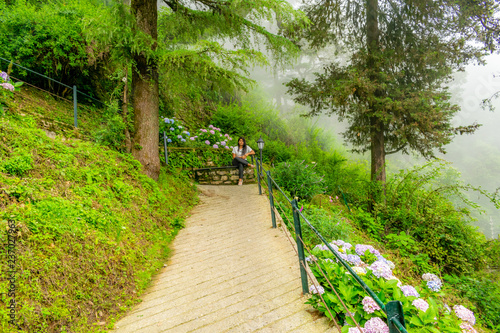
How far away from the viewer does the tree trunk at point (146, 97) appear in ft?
16.9

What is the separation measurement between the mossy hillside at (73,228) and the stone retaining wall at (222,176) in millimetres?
3145

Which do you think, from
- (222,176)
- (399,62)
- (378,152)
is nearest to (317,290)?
(222,176)

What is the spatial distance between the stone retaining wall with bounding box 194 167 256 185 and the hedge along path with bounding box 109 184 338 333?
10.9 ft

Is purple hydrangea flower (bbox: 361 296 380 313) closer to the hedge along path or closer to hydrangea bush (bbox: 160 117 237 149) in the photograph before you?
the hedge along path

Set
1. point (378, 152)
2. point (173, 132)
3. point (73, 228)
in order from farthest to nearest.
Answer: point (173, 132)
point (378, 152)
point (73, 228)

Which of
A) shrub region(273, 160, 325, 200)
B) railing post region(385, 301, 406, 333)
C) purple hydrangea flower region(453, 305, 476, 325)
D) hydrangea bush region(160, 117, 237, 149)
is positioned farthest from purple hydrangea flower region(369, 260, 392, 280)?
hydrangea bush region(160, 117, 237, 149)

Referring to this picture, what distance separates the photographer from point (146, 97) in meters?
5.39

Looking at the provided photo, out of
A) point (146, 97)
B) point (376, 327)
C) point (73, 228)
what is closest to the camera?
point (376, 327)

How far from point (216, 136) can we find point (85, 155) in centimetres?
574

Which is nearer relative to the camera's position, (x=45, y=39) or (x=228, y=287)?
(x=228, y=287)

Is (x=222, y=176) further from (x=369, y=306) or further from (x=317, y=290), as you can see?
(x=369, y=306)

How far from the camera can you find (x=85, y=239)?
9.73 feet

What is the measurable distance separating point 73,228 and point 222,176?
5665mm

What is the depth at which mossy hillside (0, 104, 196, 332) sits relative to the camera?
2311 millimetres
